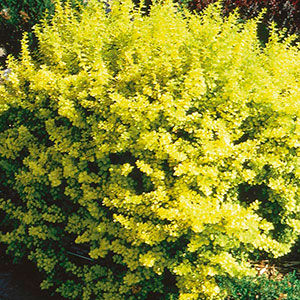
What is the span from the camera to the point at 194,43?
374 centimetres

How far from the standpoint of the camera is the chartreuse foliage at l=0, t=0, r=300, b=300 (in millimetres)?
3242

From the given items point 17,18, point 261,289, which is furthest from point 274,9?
point 261,289

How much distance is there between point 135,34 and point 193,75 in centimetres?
106

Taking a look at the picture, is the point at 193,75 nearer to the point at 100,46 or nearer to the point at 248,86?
the point at 248,86

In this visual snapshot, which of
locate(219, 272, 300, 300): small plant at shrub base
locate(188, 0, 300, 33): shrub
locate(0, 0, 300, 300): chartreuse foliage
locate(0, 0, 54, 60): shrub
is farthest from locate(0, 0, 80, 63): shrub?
locate(219, 272, 300, 300): small plant at shrub base

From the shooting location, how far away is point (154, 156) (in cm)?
344

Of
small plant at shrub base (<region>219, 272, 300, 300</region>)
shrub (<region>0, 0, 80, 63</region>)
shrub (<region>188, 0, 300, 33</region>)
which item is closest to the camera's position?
small plant at shrub base (<region>219, 272, 300, 300</region>)

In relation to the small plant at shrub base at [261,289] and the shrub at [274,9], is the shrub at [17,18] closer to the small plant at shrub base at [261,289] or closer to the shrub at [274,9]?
the shrub at [274,9]

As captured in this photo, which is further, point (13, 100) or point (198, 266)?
point (13, 100)

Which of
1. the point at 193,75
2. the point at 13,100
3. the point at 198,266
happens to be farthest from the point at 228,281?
the point at 13,100

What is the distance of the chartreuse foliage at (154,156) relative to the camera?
10.6 ft

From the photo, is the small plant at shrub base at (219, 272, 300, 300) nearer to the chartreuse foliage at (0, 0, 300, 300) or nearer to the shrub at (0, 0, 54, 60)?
the chartreuse foliage at (0, 0, 300, 300)

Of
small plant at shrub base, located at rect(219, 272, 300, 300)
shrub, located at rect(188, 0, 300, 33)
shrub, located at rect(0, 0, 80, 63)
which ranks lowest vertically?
small plant at shrub base, located at rect(219, 272, 300, 300)

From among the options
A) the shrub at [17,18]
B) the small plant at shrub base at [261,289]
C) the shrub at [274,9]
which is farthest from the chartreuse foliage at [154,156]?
the shrub at [17,18]
